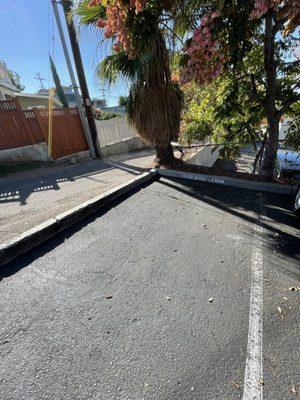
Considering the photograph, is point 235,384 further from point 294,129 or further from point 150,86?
point 294,129

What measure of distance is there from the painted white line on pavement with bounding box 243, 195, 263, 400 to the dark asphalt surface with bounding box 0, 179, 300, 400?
0.05m

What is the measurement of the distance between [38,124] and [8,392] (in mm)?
9256

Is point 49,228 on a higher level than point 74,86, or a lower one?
lower

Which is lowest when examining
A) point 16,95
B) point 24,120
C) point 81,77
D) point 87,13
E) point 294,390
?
point 294,390

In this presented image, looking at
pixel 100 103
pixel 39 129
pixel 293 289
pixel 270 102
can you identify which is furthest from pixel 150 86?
pixel 100 103

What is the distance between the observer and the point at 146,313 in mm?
2227

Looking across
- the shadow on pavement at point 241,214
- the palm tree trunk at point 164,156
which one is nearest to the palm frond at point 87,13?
the palm tree trunk at point 164,156

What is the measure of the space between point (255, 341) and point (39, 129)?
9765 mm

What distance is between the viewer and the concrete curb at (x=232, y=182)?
5325 millimetres

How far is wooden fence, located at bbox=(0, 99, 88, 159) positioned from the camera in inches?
328

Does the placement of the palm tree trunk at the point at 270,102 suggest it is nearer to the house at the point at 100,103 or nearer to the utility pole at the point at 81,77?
the utility pole at the point at 81,77

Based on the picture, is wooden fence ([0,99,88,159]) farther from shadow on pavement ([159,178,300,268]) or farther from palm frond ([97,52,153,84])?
shadow on pavement ([159,178,300,268])

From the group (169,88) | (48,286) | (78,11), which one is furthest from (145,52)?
(48,286)

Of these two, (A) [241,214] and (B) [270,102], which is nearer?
(A) [241,214]
